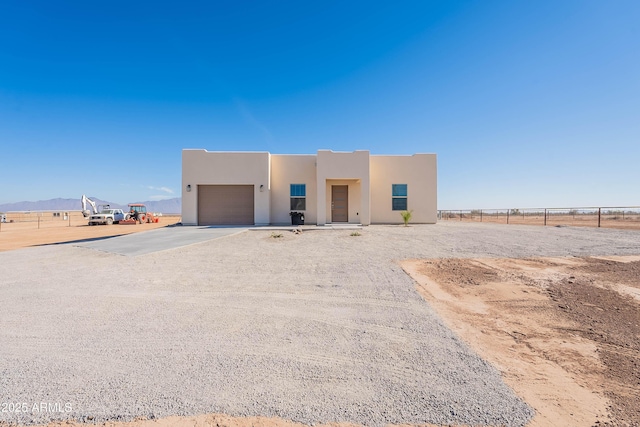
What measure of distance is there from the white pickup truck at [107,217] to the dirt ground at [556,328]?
1075 inches

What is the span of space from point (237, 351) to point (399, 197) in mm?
17464

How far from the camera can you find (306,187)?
719 inches

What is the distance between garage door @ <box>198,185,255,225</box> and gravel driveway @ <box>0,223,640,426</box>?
1179cm

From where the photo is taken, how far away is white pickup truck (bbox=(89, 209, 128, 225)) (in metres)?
23.7

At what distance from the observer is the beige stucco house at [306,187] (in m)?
16.8

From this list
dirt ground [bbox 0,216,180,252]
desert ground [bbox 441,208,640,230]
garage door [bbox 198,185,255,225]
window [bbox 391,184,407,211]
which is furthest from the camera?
desert ground [bbox 441,208,640,230]

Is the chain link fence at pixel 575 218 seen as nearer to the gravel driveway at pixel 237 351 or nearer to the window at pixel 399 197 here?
the window at pixel 399 197

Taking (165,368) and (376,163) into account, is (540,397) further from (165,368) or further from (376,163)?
(376,163)

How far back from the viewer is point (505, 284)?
5391 millimetres

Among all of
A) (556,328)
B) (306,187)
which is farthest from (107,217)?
(556,328)

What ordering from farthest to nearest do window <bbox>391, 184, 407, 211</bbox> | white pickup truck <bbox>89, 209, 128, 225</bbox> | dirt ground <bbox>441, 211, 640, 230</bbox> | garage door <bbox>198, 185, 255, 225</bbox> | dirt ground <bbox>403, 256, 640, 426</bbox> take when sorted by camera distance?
white pickup truck <bbox>89, 209, 128, 225</bbox> < dirt ground <bbox>441, 211, 640, 230</bbox> < window <bbox>391, 184, 407, 211</bbox> < garage door <bbox>198, 185, 255, 225</bbox> < dirt ground <bbox>403, 256, 640, 426</bbox>

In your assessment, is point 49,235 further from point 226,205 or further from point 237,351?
point 237,351

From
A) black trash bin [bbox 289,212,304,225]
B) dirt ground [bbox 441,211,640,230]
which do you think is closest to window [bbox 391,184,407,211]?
black trash bin [bbox 289,212,304,225]

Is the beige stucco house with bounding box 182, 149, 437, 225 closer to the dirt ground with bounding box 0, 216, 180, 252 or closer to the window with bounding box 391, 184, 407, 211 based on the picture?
the window with bounding box 391, 184, 407, 211
